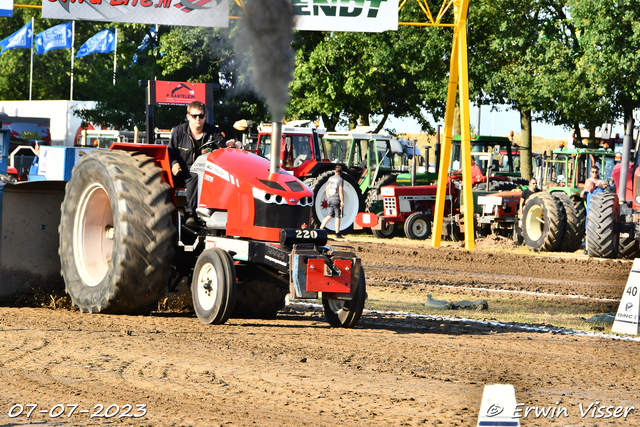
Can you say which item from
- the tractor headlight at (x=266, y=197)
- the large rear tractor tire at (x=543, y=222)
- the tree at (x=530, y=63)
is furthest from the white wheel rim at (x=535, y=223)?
the tractor headlight at (x=266, y=197)

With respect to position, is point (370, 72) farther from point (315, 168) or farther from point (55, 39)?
point (55, 39)

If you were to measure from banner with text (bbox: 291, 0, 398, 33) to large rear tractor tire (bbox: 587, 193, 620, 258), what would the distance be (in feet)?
15.6

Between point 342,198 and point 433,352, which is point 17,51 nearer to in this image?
point 342,198

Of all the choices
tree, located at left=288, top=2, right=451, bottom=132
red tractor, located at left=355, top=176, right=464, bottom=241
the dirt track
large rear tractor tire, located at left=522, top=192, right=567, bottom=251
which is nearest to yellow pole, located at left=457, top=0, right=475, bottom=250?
large rear tractor tire, located at left=522, top=192, right=567, bottom=251

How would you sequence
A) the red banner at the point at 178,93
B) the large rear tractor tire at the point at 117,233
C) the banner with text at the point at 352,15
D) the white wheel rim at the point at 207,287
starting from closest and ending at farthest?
the white wheel rim at the point at 207,287, the large rear tractor tire at the point at 117,233, the banner with text at the point at 352,15, the red banner at the point at 178,93

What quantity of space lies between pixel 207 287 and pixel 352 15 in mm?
9765

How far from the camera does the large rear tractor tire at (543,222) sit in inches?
671

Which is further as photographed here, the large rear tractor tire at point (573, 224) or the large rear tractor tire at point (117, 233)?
the large rear tractor tire at point (573, 224)

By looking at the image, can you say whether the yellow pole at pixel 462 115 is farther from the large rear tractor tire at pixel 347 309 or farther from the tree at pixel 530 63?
the tree at pixel 530 63

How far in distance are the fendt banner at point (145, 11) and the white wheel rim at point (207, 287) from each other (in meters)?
8.67

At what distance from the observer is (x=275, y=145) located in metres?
6.74

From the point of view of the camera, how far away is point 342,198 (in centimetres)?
1992

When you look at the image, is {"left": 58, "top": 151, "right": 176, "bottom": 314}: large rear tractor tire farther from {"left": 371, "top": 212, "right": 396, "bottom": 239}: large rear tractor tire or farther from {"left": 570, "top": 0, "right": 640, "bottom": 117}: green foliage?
{"left": 570, "top": 0, "right": 640, "bottom": 117}: green foliage

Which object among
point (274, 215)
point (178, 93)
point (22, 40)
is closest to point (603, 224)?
point (178, 93)
